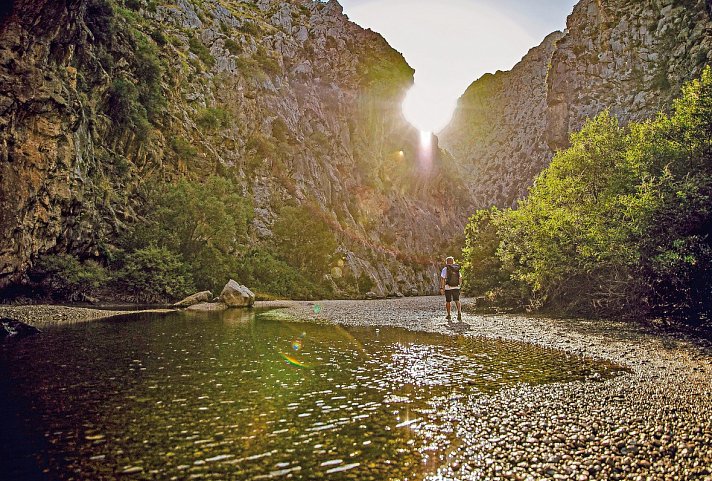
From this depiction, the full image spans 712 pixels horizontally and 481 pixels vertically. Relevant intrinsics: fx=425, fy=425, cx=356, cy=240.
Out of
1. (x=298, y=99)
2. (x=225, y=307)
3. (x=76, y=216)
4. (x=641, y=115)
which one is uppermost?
(x=298, y=99)

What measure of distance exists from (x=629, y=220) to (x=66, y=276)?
38.9 metres

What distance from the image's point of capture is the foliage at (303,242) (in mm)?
71000

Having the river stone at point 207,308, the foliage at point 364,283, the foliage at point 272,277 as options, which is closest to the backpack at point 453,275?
the river stone at point 207,308

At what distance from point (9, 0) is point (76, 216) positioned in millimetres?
16441

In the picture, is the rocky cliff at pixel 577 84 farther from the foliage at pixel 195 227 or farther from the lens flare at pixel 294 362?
the lens flare at pixel 294 362

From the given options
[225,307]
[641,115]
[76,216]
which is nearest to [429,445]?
[225,307]

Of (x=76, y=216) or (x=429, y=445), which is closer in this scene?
(x=429, y=445)

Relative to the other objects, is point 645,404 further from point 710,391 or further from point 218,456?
point 218,456

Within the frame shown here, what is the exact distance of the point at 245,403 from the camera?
7590 mm

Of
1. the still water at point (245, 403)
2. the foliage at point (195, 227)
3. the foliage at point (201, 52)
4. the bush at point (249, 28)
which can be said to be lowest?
the still water at point (245, 403)

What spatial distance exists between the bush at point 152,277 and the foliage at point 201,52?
50.4 meters

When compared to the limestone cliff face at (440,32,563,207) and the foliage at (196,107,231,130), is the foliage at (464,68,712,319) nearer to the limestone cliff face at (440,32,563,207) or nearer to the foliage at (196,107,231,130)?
the foliage at (196,107,231,130)

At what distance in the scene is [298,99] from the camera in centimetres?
9750

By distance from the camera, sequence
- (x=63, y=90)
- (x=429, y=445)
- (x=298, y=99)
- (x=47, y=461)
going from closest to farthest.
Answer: (x=47, y=461)
(x=429, y=445)
(x=63, y=90)
(x=298, y=99)
